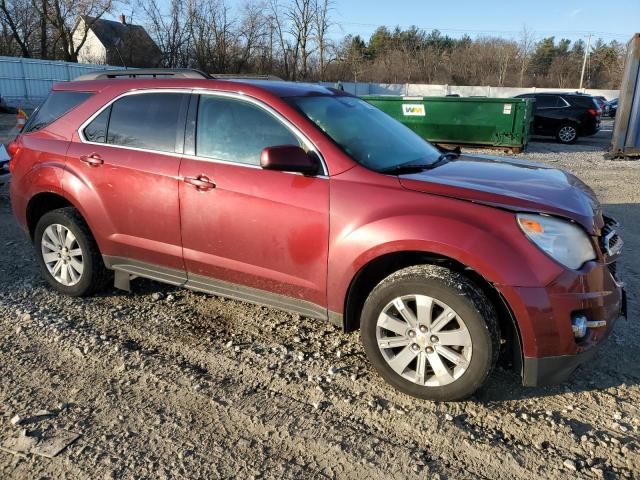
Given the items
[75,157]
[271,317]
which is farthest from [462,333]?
[75,157]

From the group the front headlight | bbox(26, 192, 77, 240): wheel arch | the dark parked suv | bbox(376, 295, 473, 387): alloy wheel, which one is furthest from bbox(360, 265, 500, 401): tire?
the dark parked suv

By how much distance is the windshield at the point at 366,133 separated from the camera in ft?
11.2

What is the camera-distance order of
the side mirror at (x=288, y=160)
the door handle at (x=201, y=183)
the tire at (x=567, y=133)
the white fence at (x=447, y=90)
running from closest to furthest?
the side mirror at (x=288, y=160) → the door handle at (x=201, y=183) → the tire at (x=567, y=133) → the white fence at (x=447, y=90)

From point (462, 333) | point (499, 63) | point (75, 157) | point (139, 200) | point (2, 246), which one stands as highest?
→ point (499, 63)

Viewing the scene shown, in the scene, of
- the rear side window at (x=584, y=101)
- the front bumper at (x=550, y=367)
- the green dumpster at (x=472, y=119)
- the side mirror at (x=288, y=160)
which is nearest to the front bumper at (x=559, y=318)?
the front bumper at (x=550, y=367)

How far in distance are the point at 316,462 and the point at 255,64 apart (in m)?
42.2

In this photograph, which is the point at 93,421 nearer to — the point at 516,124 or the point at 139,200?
the point at 139,200

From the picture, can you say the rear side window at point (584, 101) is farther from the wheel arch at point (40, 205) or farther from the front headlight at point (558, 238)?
the wheel arch at point (40, 205)

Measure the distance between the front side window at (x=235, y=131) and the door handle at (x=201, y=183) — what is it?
0.56ft

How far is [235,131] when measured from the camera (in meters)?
3.57

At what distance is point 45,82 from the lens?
29250 mm

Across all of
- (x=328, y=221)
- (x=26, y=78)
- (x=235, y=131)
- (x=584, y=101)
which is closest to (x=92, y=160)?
(x=235, y=131)

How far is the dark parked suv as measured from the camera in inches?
692

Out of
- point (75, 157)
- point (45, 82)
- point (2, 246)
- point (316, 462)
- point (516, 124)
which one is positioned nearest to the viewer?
point (316, 462)
